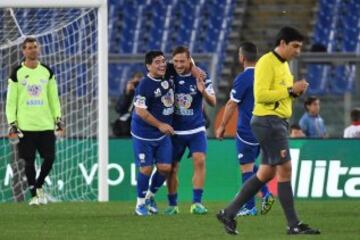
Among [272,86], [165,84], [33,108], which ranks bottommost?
[33,108]

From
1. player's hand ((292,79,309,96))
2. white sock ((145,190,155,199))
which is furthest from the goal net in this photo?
player's hand ((292,79,309,96))

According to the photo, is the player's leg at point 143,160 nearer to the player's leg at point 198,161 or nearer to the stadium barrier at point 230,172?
the player's leg at point 198,161

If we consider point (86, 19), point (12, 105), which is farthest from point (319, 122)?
point (12, 105)

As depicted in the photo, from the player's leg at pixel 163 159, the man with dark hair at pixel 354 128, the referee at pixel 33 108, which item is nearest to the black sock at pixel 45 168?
the referee at pixel 33 108

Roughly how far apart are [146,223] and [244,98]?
2272 mm

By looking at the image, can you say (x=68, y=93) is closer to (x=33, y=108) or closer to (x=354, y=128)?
(x=33, y=108)

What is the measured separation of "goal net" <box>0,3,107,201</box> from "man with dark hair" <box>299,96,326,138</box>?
3.61 meters

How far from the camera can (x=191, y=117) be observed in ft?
52.9

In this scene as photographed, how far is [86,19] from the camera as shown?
20.7 meters

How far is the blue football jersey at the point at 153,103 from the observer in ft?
51.9

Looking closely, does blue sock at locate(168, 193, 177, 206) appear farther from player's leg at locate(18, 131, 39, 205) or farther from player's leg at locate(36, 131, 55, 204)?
player's leg at locate(18, 131, 39, 205)

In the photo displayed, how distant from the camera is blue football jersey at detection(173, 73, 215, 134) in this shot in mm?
16016

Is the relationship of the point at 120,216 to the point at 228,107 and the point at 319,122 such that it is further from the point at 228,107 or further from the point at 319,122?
the point at 319,122

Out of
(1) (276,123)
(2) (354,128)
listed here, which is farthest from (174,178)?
(2) (354,128)
